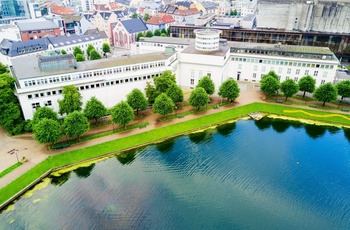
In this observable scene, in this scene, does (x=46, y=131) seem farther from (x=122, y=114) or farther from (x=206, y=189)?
(x=206, y=189)

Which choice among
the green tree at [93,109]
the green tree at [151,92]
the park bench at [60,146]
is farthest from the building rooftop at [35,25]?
the park bench at [60,146]

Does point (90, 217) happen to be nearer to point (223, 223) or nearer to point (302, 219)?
point (223, 223)

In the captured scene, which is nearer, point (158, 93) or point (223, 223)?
point (223, 223)

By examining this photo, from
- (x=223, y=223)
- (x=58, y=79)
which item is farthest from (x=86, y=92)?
(x=223, y=223)

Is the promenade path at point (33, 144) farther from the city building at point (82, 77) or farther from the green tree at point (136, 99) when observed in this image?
the city building at point (82, 77)

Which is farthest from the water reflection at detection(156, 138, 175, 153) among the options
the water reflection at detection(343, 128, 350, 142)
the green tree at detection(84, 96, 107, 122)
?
the water reflection at detection(343, 128, 350, 142)

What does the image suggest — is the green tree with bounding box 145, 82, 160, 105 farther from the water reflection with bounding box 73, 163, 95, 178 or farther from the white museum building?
the water reflection with bounding box 73, 163, 95, 178

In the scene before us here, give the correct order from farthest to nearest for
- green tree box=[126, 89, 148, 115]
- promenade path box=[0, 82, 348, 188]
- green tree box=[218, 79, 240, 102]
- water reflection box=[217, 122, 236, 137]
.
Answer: green tree box=[218, 79, 240, 102] < green tree box=[126, 89, 148, 115] < water reflection box=[217, 122, 236, 137] < promenade path box=[0, 82, 348, 188]
